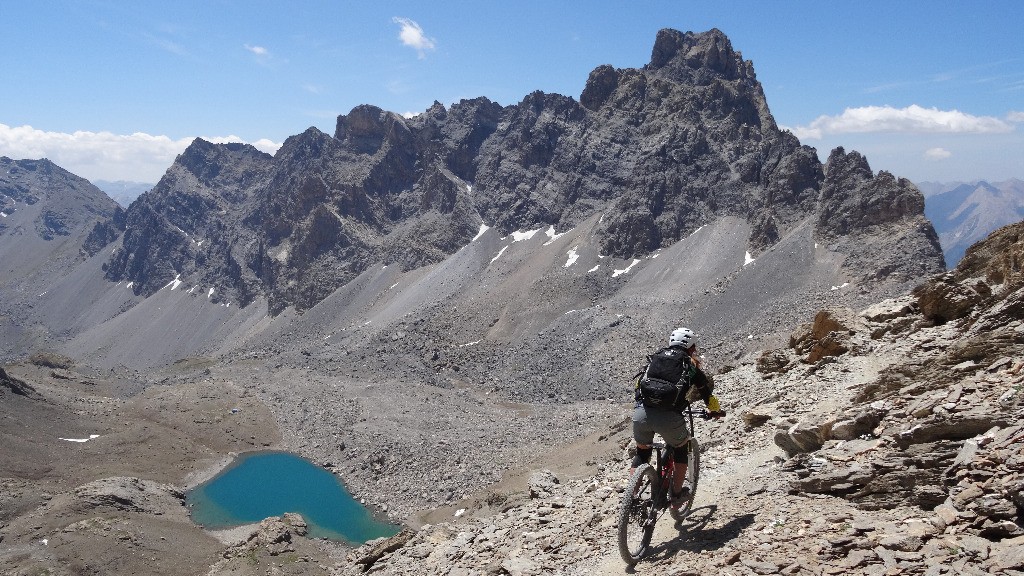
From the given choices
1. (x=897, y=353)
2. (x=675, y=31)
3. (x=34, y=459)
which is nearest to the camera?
(x=897, y=353)

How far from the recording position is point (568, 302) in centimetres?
8719

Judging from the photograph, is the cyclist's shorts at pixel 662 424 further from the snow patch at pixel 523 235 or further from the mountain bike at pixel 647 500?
the snow patch at pixel 523 235

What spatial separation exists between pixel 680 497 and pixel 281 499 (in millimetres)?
47717

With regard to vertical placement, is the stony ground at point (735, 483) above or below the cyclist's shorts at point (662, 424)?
below

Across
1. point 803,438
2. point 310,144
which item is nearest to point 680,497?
Result: point 803,438

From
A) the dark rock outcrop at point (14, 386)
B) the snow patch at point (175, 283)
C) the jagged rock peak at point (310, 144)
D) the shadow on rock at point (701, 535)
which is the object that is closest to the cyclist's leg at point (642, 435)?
the shadow on rock at point (701, 535)

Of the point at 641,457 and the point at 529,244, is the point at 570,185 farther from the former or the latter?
the point at 641,457

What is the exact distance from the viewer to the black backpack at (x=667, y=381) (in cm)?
970

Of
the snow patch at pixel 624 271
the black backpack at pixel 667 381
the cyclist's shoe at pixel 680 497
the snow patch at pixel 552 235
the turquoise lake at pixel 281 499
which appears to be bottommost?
the turquoise lake at pixel 281 499

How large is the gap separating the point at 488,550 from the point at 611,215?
89487 mm

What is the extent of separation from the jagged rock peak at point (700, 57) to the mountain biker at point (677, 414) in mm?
120162

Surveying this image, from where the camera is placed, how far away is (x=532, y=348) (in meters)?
78.4

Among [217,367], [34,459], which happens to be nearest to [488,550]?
[34,459]

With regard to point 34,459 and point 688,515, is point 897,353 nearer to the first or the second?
point 688,515
